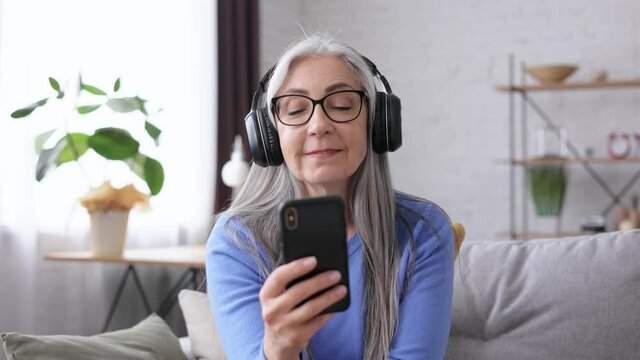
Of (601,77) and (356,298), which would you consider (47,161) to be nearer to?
(356,298)

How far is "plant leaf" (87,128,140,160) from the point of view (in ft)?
9.13

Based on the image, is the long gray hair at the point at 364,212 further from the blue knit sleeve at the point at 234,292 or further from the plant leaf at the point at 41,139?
the plant leaf at the point at 41,139

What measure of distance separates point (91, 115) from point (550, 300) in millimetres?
2184

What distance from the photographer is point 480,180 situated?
4.84m

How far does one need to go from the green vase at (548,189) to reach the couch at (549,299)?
2737mm

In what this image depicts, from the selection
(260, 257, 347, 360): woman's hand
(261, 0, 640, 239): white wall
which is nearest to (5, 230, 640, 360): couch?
(260, 257, 347, 360): woman's hand

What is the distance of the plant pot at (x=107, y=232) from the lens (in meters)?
2.84

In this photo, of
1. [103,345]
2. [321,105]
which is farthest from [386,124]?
[103,345]

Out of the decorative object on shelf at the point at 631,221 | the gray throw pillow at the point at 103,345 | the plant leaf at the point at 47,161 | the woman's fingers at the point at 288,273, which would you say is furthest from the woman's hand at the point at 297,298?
the decorative object on shelf at the point at 631,221

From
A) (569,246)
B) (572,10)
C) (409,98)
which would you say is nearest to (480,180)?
(409,98)

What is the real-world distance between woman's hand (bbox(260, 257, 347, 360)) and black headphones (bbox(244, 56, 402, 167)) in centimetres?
43

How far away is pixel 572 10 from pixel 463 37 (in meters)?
0.61

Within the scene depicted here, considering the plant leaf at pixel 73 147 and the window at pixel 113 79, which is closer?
the plant leaf at pixel 73 147

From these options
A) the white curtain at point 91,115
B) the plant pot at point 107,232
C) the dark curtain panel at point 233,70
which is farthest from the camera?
the dark curtain panel at point 233,70
